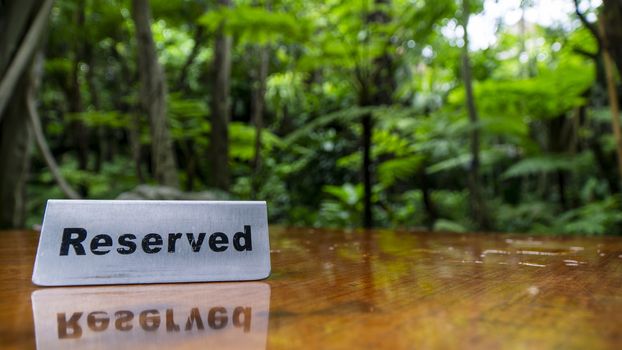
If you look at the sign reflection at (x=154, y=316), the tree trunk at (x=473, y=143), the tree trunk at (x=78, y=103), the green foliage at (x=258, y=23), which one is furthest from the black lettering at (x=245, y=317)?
the tree trunk at (x=78, y=103)

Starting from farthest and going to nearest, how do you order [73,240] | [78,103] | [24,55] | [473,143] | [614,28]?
[78,103] → [473,143] → [24,55] → [614,28] → [73,240]

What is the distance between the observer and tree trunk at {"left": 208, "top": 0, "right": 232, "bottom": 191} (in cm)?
267

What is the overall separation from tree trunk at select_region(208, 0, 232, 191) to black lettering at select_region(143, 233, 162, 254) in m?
2.30

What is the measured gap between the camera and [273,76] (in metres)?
4.34

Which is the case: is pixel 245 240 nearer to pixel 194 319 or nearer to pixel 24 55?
pixel 194 319

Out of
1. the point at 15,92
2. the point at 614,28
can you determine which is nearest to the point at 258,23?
the point at 15,92

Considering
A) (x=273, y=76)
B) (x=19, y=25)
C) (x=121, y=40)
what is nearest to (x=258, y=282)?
(x=19, y=25)

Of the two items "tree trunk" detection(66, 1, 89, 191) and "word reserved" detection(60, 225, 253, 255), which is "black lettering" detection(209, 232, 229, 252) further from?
"tree trunk" detection(66, 1, 89, 191)

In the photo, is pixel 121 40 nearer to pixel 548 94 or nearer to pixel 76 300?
pixel 548 94

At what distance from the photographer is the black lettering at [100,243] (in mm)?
357

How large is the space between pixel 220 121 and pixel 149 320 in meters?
2.53

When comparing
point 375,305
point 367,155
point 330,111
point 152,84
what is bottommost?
point 375,305

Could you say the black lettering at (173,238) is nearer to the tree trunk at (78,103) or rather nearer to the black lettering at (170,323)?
the black lettering at (170,323)

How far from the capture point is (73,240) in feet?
1.17
